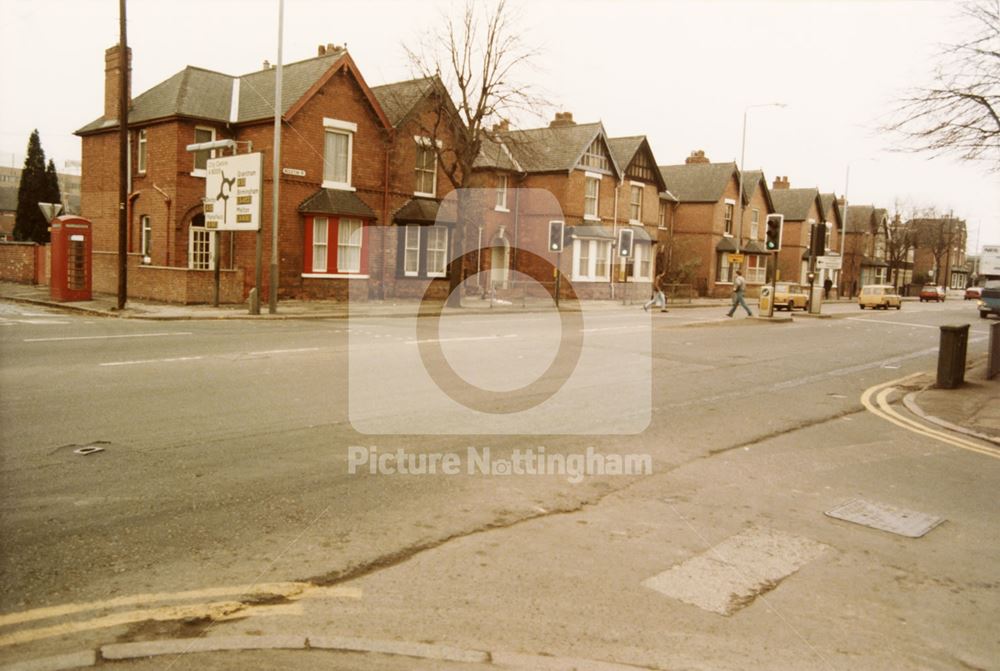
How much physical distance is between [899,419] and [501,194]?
31.0m

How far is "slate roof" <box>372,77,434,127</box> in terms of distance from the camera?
31.5m

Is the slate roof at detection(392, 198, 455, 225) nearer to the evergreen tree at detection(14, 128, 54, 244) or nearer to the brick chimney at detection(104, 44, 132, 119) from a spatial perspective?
the brick chimney at detection(104, 44, 132, 119)

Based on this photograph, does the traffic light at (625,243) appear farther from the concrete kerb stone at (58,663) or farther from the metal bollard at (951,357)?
the concrete kerb stone at (58,663)

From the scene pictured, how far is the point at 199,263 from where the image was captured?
29109mm

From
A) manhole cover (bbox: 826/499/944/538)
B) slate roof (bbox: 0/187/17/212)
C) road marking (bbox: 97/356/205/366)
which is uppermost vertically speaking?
slate roof (bbox: 0/187/17/212)

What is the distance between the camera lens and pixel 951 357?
42.1ft

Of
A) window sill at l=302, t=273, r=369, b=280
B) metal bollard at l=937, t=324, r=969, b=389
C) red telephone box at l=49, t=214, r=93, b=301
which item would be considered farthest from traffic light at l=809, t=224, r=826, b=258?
red telephone box at l=49, t=214, r=93, b=301

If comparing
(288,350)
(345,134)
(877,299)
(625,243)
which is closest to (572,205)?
(625,243)

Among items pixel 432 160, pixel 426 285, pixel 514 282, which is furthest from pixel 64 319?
pixel 514 282

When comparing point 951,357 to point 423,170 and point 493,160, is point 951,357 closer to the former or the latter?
point 423,170

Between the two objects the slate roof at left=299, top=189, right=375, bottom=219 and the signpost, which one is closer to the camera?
the signpost

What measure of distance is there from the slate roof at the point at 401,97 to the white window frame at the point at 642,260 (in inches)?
708

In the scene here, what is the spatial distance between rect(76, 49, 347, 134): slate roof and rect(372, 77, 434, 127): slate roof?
3545 mm

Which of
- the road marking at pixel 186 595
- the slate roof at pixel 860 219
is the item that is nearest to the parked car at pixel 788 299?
the road marking at pixel 186 595
